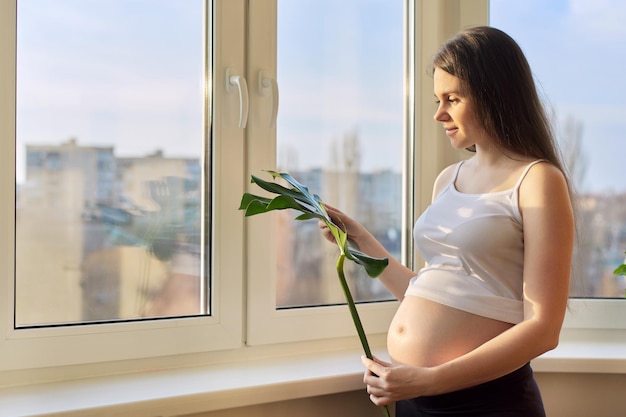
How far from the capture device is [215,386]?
1.34 m

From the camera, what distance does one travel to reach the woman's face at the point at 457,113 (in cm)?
126

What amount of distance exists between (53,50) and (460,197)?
0.85m

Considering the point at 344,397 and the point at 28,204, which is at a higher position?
the point at 28,204

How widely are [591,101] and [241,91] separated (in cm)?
97

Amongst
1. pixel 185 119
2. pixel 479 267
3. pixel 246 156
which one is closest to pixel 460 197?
pixel 479 267

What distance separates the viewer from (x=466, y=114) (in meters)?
1.26

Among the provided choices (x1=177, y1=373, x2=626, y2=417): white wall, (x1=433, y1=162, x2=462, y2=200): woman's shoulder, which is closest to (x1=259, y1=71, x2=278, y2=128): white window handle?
(x1=433, y1=162, x2=462, y2=200): woman's shoulder

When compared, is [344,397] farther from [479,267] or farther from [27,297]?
[27,297]

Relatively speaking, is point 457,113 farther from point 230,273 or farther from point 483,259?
point 230,273

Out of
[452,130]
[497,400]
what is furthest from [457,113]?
[497,400]

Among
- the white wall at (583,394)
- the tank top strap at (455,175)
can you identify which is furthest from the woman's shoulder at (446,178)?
the white wall at (583,394)

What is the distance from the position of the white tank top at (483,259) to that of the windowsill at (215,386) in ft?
1.06

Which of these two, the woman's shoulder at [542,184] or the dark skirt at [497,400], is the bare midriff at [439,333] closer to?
the dark skirt at [497,400]

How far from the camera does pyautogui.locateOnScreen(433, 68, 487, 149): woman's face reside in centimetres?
126
